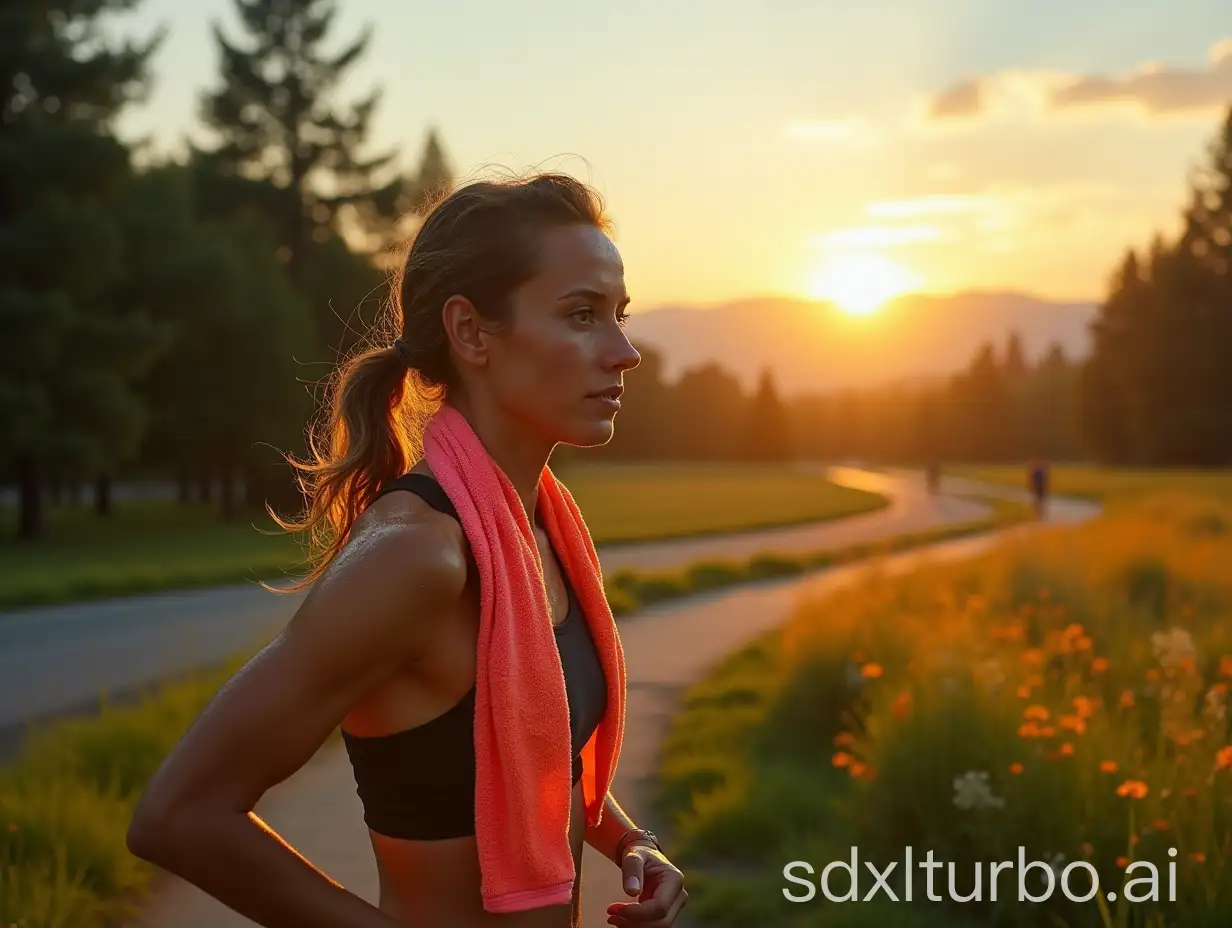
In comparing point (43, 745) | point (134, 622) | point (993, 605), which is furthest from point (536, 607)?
point (134, 622)

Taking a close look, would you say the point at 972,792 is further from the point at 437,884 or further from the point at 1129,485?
the point at 1129,485

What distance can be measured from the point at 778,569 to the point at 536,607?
67.4ft

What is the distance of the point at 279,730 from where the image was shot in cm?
168

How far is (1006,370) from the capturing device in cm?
17312

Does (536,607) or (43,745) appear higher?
(536,607)

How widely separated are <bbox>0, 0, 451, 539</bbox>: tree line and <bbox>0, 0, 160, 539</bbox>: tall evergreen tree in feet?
0.15

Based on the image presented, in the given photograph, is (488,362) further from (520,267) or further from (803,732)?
(803,732)

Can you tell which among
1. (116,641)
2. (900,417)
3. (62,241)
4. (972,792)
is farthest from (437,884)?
(900,417)

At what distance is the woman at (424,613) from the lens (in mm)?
1679

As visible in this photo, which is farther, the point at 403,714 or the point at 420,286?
the point at 420,286

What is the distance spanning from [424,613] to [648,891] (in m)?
0.84

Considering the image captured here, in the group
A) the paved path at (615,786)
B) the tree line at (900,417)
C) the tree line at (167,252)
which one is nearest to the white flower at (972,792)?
the paved path at (615,786)

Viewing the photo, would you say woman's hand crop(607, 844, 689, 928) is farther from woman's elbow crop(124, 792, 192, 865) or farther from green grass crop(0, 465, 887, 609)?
green grass crop(0, 465, 887, 609)

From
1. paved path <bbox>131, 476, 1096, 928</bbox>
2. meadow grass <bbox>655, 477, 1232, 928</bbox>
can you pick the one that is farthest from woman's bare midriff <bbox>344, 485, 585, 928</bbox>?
paved path <bbox>131, 476, 1096, 928</bbox>
